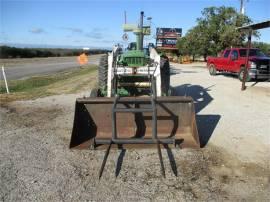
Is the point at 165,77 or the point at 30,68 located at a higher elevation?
the point at 165,77

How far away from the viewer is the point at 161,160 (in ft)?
18.1

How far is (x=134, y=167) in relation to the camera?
A: 5.58 m

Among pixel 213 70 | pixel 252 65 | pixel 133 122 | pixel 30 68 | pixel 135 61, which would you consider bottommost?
pixel 30 68

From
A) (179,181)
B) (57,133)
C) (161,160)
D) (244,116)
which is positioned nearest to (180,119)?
(161,160)

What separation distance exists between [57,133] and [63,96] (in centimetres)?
516

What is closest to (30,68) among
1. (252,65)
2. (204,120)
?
(252,65)

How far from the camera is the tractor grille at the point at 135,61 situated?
373 inches

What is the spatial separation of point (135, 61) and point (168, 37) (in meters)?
54.1

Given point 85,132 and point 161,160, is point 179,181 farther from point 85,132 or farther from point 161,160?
point 85,132

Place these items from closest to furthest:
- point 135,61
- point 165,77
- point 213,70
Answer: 1. point 135,61
2. point 165,77
3. point 213,70

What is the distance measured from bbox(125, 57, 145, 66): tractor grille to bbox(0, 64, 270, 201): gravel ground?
2273 millimetres

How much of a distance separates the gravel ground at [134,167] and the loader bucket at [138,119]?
521mm

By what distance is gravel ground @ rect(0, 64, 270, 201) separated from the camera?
4.65m

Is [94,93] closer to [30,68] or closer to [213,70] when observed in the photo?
[213,70]
